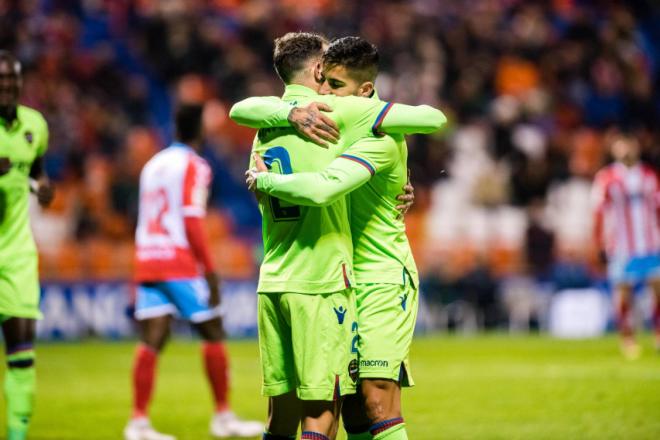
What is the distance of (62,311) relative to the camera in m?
17.0

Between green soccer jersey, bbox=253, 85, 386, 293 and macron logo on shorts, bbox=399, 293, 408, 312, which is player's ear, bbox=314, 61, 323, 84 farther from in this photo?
macron logo on shorts, bbox=399, 293, 408, 312

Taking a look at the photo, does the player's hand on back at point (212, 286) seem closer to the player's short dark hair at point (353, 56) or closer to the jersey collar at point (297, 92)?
the jersey collar at point (297, 92)

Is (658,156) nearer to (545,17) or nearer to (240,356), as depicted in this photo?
(545,17)

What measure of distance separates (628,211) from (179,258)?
7.70 metres

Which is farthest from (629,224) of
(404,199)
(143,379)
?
(404,199)

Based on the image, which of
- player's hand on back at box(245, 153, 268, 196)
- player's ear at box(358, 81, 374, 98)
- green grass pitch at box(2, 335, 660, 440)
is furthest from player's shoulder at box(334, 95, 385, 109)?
green grass pitch at box(2, 335, 660, 440)

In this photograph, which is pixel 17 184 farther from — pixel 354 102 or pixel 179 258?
pixel 354 102

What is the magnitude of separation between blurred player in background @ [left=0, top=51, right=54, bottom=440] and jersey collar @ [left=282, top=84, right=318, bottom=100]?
268cm

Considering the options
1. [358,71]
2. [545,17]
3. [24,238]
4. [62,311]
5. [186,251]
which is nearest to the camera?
[358,71]

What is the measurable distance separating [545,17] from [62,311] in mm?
10737

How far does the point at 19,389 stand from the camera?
23.0 ft

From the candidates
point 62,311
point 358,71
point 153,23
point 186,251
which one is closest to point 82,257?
point 62,311

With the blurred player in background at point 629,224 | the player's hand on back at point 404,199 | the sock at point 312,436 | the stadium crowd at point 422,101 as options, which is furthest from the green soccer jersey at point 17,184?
the stadium crowd at point 422,101

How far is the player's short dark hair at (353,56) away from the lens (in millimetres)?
5129
